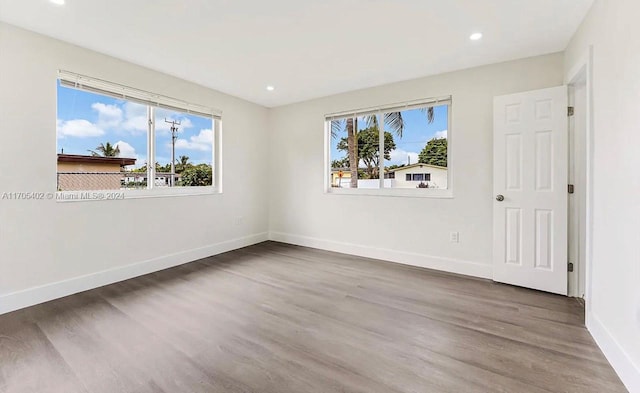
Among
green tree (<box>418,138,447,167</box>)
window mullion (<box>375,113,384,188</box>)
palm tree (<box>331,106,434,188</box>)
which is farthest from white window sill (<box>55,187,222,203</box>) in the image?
green tree (<box>418,138,447,167</box>)

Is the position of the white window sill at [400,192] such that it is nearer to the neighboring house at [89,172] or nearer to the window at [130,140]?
the window at [130,140]

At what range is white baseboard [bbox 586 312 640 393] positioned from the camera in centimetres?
147

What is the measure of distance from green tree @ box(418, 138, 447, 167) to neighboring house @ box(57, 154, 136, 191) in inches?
146

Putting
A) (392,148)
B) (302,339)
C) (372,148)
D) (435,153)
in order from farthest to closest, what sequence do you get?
(372,148) < (392,148) < (435,153) < (302,339)

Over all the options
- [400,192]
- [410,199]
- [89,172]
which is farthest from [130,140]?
[410,199]

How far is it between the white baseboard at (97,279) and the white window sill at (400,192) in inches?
82.6

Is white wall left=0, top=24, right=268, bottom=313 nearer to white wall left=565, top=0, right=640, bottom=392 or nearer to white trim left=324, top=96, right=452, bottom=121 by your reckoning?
white trim left=324, top=96, right=452, bottom=121

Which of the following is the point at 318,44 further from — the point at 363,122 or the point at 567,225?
the point at 567,225

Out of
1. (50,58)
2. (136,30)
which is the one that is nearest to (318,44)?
(136,30)

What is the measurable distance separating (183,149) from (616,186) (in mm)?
4389

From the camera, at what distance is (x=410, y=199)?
3.78 metres

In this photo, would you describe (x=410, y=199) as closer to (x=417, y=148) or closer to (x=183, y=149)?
(x=417, y=148)

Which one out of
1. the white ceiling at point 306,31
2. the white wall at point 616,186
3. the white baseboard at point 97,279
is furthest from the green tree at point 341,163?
the white wall at point 616,186

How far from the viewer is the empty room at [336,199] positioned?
1.71m
